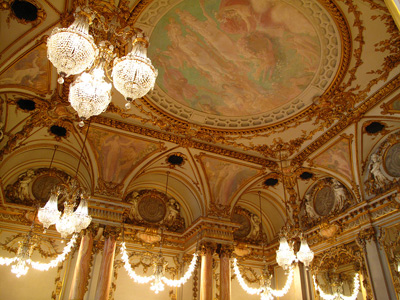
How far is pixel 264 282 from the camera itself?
1008cm

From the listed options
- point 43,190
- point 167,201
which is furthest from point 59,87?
point 167,201

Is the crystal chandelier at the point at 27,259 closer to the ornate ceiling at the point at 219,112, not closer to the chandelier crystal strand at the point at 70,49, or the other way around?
the ornate ceiling at the point at 219,112

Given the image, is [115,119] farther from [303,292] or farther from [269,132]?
[303,292]

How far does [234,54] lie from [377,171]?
5.47 meters

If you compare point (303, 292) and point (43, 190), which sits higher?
point (43, 190)

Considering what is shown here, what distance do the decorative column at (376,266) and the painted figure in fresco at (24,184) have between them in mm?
10420

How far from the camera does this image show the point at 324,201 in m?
11.4

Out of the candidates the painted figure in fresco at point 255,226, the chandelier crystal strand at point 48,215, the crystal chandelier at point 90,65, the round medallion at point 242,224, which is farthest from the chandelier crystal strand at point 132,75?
the painted figure in fresco at point 255,226

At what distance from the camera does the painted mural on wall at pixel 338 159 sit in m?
10.1

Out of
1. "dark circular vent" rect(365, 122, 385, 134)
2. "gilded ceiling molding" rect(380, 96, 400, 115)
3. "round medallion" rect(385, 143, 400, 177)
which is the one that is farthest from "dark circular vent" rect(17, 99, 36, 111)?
A: "round medallion" rect(385, 143, 400, 177)

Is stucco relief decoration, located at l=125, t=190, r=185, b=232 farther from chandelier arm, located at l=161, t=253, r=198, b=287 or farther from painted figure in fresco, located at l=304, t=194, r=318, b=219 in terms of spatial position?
painted figure in fresco, located at l=304, t=194, r=318, b=219

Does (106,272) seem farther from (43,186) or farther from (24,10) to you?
(24,10)

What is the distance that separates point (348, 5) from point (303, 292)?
879 centimetres

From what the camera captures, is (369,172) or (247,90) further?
(369,172)
